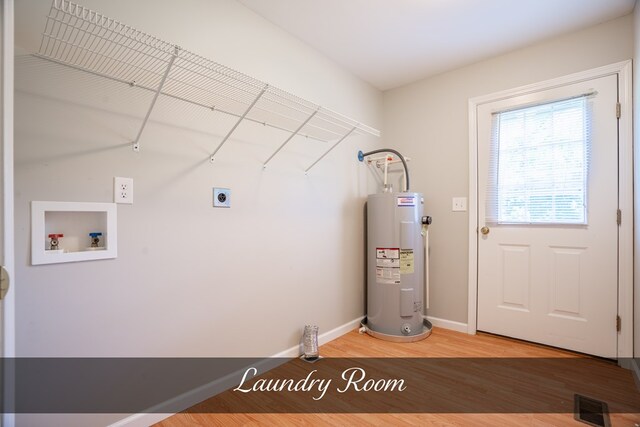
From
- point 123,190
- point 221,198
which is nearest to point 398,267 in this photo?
point 221,198

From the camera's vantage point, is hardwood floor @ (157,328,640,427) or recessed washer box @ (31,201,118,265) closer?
recessed washer box @ (31,201,118,265)

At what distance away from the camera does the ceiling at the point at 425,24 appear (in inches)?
73.4

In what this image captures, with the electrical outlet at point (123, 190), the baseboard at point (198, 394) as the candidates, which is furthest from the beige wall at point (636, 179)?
the electrical outlet at point (123, 190)

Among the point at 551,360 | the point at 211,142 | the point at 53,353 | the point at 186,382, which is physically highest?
the point at 211,142

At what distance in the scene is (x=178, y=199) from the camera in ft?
5.12

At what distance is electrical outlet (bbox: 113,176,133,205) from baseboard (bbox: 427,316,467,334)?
8.67 ft

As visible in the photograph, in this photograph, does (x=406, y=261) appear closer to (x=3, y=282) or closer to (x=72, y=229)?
(x=72, y=229)

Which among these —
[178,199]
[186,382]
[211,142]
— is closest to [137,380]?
[186,382]

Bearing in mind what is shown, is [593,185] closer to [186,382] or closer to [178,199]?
[178,199]

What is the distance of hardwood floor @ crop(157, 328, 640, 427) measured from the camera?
1.46m

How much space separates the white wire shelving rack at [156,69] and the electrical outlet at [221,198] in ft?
0.69

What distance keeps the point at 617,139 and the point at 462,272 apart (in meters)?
1.43

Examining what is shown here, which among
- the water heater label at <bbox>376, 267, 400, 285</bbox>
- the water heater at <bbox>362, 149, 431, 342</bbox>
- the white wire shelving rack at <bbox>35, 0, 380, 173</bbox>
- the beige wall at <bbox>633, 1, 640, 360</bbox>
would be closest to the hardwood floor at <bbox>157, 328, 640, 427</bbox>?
the water heater at <bbox>362, 149, 431, 342</bbox>

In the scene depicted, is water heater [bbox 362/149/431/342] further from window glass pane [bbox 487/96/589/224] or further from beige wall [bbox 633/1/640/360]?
beige wall [bbox 633/1/640/360]
